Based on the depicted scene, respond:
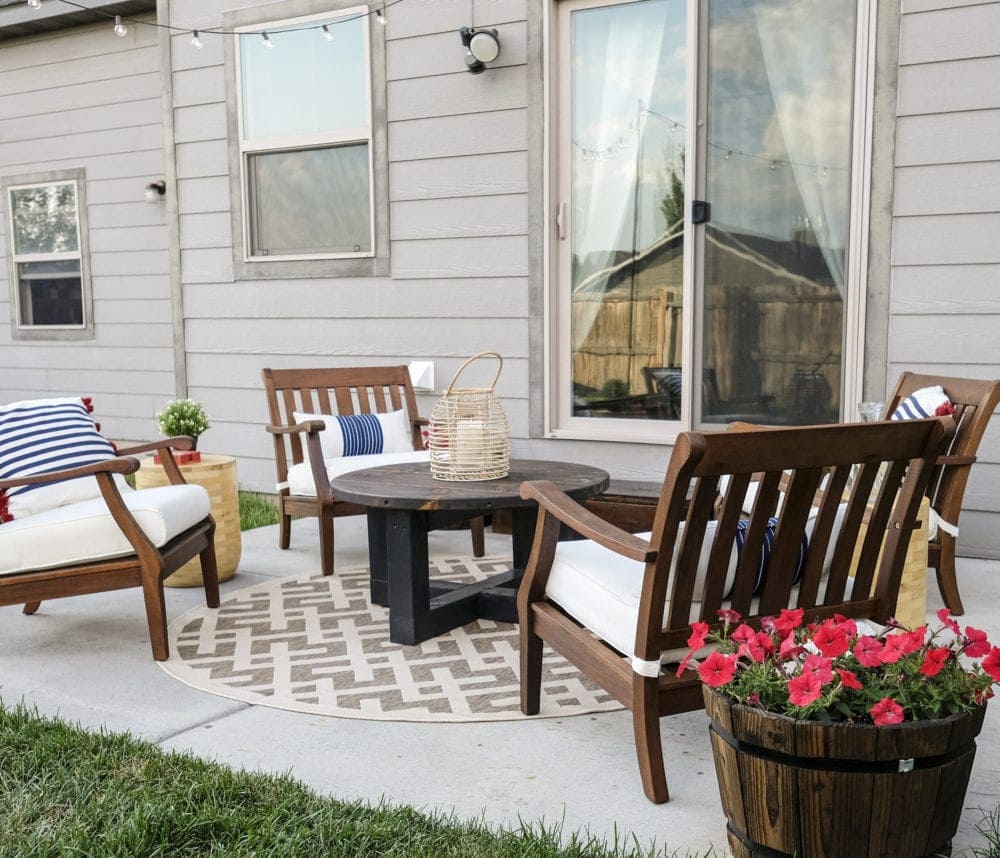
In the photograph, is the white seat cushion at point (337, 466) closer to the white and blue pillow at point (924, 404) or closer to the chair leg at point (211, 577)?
the chair leg at point (211, 577)

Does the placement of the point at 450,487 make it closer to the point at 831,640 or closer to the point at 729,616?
the point at 729,616

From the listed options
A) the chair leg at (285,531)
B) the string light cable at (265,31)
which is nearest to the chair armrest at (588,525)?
the chair leg at (285,531)

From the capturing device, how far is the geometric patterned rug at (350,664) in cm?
267

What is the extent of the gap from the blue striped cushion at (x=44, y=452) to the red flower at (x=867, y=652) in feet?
8.51

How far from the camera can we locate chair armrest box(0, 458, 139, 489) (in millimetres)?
3031

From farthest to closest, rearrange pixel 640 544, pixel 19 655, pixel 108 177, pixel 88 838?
pixel 108 177
pixel 19 655
pixel 640 544
pixel 88 838

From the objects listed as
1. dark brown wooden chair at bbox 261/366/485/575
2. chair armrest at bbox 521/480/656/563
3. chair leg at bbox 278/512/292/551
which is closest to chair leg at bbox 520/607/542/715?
chair armrest at bbox 521/480/656/563

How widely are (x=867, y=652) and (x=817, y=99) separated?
318cm

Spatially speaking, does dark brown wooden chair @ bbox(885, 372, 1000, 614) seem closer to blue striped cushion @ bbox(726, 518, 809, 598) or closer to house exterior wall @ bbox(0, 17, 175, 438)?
blue striped cushion @ bbox(726, 518, 809, 598)

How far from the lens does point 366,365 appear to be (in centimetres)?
542

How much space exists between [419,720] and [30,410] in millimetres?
1954

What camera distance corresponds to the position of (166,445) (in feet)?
12.0

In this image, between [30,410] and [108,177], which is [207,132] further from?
[30,410]

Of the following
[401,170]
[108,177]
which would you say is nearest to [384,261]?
[401,170]
